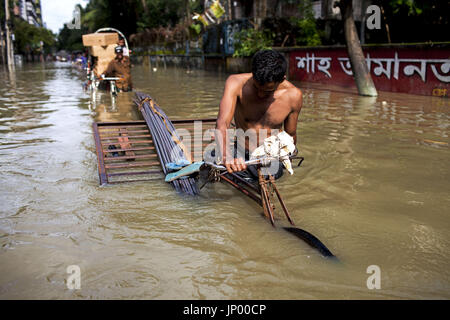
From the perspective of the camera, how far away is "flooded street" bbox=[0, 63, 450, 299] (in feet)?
8.02

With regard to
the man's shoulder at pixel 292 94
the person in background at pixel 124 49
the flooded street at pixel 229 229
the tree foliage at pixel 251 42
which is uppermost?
the tree foliage at pixel 251 42

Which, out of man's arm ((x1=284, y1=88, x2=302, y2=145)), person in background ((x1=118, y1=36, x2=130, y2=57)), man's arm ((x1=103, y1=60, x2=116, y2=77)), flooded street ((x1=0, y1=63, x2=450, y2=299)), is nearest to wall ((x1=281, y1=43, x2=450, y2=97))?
flooded street ((x1=0, y1=63, x2=450, y2=299))

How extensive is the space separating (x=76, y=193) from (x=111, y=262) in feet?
5.07

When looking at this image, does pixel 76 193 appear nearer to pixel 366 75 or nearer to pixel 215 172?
pixel 215 172

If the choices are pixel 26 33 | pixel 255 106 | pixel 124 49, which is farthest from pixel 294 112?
pixel 26 33

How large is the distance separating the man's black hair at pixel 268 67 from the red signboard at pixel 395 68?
9.04m

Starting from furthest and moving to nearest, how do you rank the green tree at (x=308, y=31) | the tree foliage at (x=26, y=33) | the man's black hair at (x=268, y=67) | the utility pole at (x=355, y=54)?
the tree foliage at (x=26, y=33)
the green tree at (x=308, y=31)
the utility pole at (x=355, y=54)
the man's black hair at (x=268, y=67)

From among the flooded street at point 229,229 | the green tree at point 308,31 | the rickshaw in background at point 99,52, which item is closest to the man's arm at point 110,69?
the rickshaw in background at point 99,52

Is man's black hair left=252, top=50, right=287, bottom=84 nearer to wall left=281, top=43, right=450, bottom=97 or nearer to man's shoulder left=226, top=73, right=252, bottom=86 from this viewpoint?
man's shoulder left=226, top=73, right=252, bottom=86

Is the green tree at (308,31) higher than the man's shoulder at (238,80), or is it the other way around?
the green tree at (308,31)

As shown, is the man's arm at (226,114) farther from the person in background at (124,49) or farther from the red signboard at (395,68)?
the person in background at (124,49)

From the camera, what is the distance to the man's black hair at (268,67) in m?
2.83

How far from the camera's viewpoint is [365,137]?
21.0 ft

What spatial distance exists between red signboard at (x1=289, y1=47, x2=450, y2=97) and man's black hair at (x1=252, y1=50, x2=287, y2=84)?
29.7 feet
